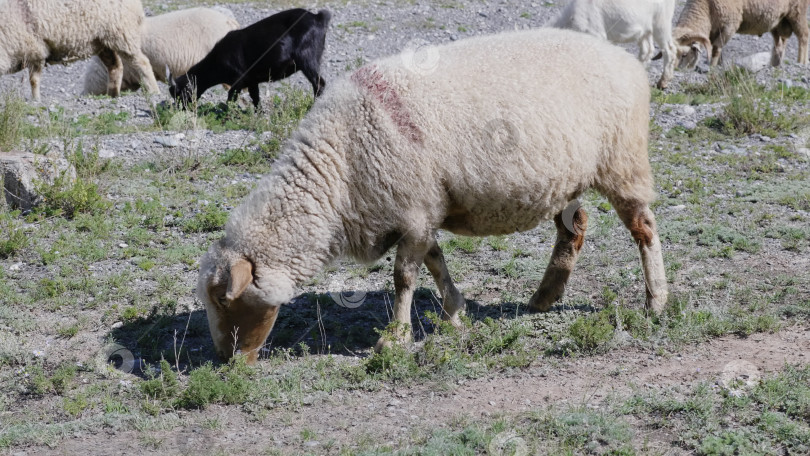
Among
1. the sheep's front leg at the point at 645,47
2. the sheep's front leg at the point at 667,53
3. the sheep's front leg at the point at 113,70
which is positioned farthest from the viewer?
the sheep's front leg at the point at 645,47

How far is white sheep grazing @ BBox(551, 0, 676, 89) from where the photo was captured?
13.3 m

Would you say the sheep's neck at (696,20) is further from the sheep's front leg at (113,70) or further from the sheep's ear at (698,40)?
the sheep's front leg at (113,70)

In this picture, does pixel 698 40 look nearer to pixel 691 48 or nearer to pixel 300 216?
pixel 691 48

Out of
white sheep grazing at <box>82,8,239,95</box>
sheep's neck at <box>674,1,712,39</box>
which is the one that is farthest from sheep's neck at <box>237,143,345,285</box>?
sheep's neck at <box>674,1,712,39</box>

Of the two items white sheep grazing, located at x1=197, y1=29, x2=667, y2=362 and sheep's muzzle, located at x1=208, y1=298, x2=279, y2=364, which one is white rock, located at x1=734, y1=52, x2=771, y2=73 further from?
sheep's muzzle, located at x1=208, y1=298, x2=279, y2=364

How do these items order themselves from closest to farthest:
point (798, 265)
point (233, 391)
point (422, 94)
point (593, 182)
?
point (233, 391) < point (422, 94) < point (593, 182) < point (798, 265)

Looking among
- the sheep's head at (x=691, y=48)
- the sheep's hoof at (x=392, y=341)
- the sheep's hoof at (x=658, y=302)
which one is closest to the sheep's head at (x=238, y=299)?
the sheep's hoof at (x=392, y=341)

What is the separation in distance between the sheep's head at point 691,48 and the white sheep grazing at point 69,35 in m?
9.16

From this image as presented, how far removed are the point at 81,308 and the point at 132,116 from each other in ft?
17.9

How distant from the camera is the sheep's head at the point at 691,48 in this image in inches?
615

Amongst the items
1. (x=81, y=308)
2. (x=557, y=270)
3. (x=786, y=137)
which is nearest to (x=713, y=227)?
(x=557, y=270)

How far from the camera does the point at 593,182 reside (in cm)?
592

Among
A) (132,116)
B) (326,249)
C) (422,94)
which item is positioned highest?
(422,94)

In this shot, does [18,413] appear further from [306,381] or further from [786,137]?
[786,137]
